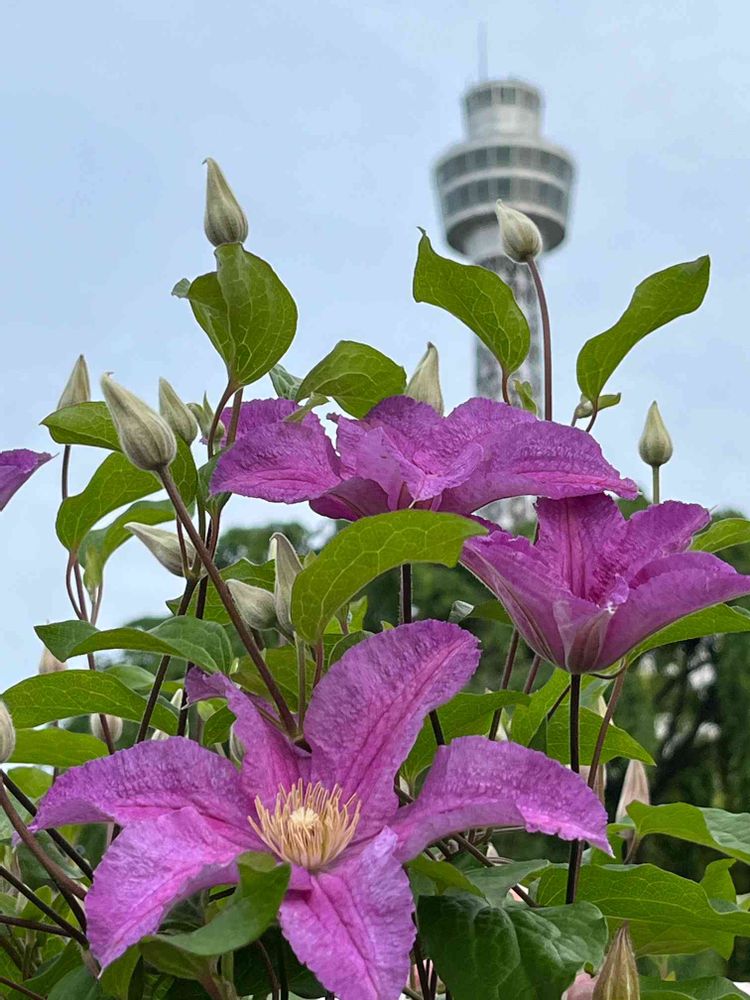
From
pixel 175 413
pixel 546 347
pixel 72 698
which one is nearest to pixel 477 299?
pixel 546 347

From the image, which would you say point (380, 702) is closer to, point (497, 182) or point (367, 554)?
point (367, 554)

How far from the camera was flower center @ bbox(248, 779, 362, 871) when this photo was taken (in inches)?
17.9

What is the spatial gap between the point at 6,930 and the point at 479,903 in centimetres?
32

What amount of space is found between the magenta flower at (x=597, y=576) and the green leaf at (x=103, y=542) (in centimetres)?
31

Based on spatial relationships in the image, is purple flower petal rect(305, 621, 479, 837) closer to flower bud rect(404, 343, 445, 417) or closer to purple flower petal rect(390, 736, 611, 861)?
purple flower petal rect(390, 736, 611, 861)

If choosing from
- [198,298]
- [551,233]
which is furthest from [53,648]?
[551,233]

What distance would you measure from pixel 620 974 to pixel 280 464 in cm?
24

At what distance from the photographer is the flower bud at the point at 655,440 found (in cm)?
83

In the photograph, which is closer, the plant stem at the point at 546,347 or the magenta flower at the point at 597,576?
the magenta flower at the point at 597,576

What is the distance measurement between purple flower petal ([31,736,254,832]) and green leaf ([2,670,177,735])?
99 mm

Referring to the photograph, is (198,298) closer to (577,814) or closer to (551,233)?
(577,814)

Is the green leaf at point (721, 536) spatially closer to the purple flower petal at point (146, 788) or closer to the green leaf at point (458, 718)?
the green leaf at point (458, 718)

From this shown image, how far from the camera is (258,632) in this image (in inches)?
24.3

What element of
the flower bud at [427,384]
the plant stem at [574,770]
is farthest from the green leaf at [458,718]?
the flower bud at [427,384]
